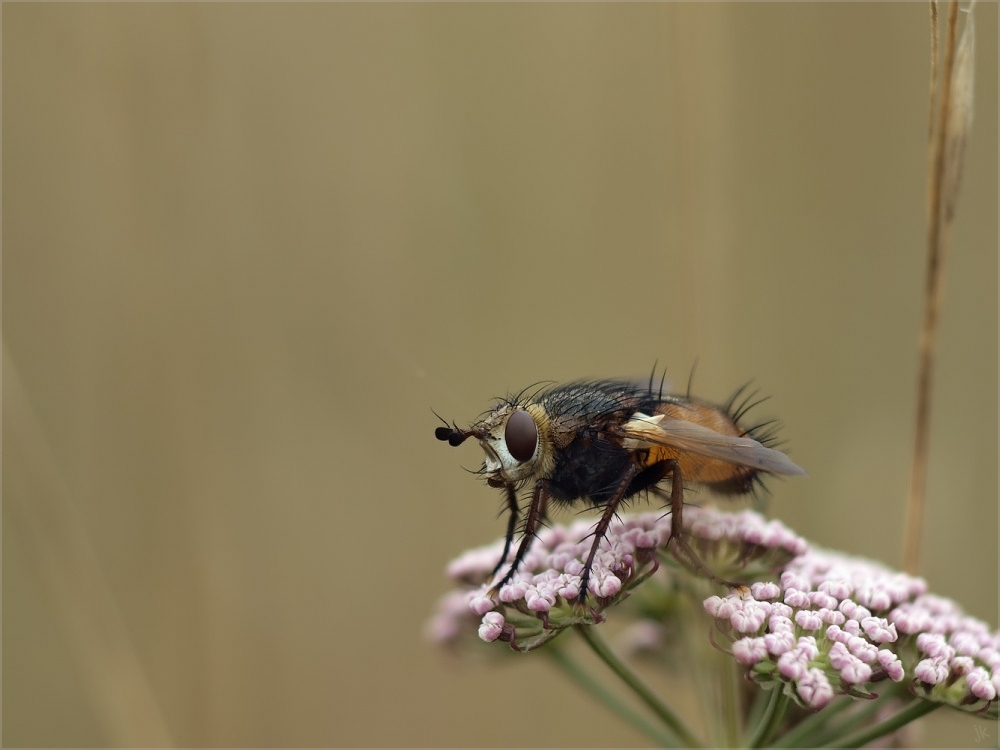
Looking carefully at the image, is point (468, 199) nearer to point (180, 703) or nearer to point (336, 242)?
point (336, 242)

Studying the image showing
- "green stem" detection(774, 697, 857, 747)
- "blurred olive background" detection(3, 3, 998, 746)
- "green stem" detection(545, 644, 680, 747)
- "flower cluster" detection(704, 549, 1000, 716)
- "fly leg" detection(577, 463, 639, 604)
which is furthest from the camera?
"blurred olive background" detection(3, 3, 998, 746)

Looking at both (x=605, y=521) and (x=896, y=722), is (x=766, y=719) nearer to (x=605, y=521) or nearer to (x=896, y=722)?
(x=896, y=722)

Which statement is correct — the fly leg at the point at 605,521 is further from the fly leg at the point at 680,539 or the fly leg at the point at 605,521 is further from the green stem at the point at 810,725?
the green stem at the point at 810,725

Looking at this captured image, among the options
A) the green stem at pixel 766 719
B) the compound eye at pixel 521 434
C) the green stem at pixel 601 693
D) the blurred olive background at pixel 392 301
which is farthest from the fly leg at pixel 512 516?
the blurred olive background at pixel 392 301

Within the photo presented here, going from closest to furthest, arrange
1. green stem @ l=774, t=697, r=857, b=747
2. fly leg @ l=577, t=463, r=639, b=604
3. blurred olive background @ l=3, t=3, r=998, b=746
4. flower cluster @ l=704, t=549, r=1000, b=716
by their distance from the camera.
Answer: flower cluster @ l=704, t=549, r=1000, b=716, fly leg @ l=577, t=463, r=639, b=604, green stem @ l=774, t=697, r=857, b=747, blurred olive background @ l=3, t=3, r=998, b=746

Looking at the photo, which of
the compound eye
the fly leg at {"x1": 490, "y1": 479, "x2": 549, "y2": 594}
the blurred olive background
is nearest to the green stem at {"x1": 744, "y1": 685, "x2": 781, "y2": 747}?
the fly leg at {"x1": 490, "y1": 479, "x2": 549, "y2": 594}

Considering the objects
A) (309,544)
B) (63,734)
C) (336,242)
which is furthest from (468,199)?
(63,734)

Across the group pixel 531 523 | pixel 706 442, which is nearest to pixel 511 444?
pixel 531 523

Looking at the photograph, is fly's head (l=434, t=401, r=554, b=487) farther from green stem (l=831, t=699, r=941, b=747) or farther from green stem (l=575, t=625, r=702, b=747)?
green stem (l=831, t=699, r=941, b=747)
